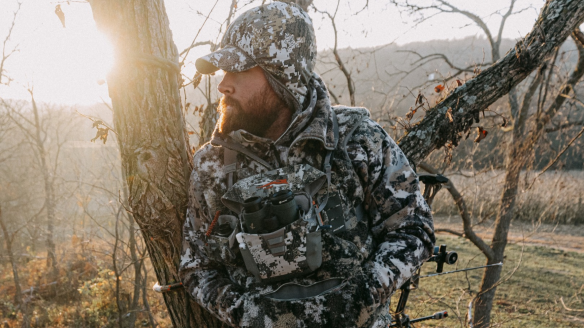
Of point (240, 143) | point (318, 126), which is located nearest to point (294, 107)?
point (318, 126)

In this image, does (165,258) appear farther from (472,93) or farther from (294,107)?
(472,93)

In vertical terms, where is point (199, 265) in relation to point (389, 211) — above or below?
below

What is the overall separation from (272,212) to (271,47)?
88 cm

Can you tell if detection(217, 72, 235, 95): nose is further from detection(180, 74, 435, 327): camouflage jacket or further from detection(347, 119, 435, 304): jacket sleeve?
detection(347, 119, 435, 304): jacket sleeve

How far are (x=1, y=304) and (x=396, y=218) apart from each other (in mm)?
13067

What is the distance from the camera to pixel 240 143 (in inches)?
74.5

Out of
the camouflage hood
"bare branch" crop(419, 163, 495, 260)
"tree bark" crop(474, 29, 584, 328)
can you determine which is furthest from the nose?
"tree bark" crop(474, 29, 584, 328)

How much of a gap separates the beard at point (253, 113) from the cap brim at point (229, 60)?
149 millimetres

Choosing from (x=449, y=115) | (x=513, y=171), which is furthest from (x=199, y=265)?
(x=513, y=171)

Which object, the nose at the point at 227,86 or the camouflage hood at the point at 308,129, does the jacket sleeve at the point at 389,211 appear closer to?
the camouflage hood at the point at 308,129

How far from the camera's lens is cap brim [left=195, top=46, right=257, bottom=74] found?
1847 mm

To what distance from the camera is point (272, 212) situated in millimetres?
1557

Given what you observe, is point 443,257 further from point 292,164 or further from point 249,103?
point 249,103

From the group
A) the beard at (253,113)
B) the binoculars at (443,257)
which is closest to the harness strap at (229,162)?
the beard at (253,113)
